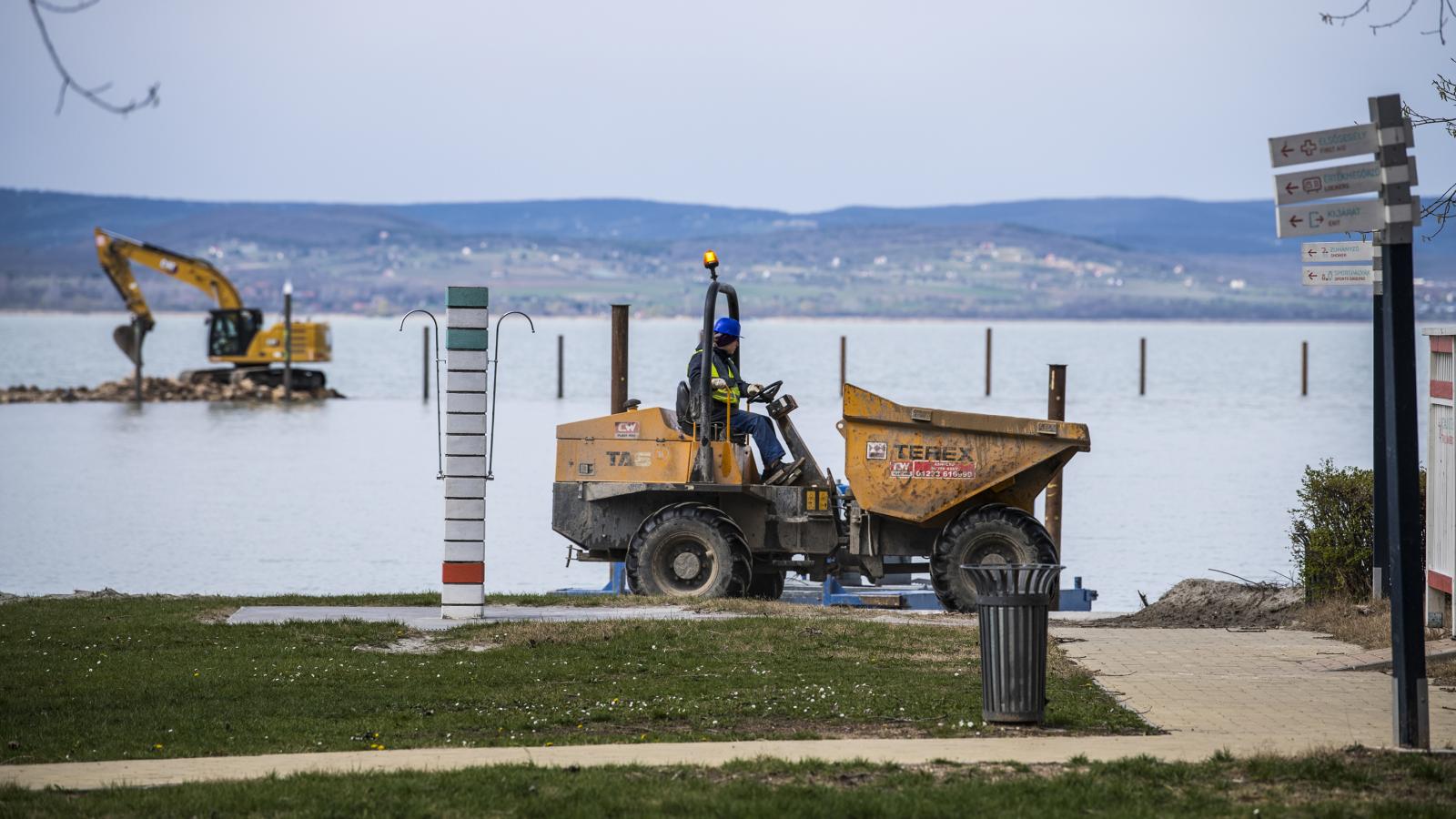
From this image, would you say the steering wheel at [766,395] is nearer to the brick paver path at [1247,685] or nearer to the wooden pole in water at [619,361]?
the brick paver path at [1247,685]

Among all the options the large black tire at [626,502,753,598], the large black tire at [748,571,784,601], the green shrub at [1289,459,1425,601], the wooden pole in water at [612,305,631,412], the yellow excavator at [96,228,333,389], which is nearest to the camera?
the green shrub at [1289,459,1425,601]

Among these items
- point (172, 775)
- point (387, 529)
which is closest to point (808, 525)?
point (172, 775)

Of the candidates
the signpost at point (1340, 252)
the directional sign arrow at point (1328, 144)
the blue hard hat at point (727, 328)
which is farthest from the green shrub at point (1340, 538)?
the directional sign arrow at point (1328, 144)

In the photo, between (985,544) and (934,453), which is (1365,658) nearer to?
(985,544)

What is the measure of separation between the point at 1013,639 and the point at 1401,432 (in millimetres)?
2485

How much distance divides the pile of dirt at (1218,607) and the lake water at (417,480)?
19.3 ft

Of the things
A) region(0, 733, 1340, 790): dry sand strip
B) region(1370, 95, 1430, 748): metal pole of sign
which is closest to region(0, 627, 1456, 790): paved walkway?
region(0, 733, 1340, 790): dry sand strip

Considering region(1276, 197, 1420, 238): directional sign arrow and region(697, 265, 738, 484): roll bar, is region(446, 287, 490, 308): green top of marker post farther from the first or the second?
region(1276, 197, 1420, 238): directional sign arrow

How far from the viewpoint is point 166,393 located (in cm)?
7706

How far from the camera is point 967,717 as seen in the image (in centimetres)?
1160

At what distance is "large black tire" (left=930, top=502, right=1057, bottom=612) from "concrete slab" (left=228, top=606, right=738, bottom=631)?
7.69 ft

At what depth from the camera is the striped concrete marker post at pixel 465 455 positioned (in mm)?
16469

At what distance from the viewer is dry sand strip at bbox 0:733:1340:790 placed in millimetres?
9719

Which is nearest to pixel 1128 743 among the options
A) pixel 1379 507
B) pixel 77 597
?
pixel 1379 507
